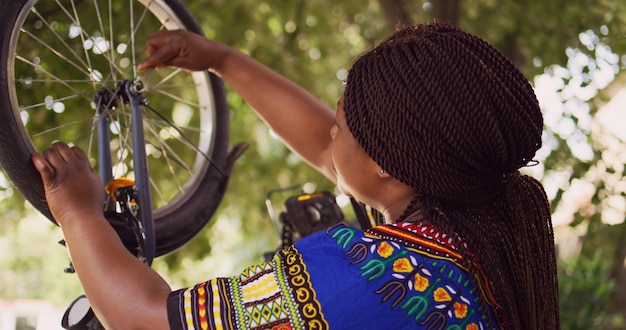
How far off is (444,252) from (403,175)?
5.9 inches

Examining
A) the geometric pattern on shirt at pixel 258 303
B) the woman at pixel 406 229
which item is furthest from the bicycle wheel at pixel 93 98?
the geometric pattern on shirt at pixel 258 303

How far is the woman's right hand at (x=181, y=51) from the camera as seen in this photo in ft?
5.92

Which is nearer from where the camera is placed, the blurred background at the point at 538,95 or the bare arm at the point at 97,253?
the bare arm at the point at 97,253

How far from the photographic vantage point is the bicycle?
149cm

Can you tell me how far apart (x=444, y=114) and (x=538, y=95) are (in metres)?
2.67

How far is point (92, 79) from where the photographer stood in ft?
5.74

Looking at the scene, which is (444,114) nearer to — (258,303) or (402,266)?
(402,266)

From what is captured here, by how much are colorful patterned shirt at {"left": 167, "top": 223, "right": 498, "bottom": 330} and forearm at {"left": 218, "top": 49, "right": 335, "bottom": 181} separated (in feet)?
2.13

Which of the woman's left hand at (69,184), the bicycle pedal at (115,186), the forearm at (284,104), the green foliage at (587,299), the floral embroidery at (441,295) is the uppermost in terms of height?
the green foliage at (587,299)

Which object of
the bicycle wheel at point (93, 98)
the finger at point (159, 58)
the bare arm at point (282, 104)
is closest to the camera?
the bicycle wheel at point (93, 98)

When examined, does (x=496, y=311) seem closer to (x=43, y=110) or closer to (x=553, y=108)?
(x=43, y=110)

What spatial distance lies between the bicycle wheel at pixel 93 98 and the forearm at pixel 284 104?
155 mm

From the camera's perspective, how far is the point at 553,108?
371cm

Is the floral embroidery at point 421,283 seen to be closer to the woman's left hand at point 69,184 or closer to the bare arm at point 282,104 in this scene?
the woman's left hand at point 69,184
